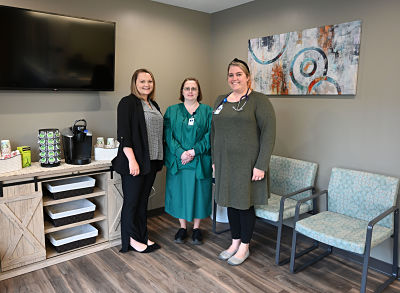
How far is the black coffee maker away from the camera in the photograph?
8.72 feet

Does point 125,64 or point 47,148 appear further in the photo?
point 125,64

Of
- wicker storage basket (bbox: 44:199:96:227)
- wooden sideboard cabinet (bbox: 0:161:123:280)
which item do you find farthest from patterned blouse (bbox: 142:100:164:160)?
wicker storage basket (bbox: 44:199:96:227)

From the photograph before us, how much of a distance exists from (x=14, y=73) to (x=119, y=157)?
3.35 ft

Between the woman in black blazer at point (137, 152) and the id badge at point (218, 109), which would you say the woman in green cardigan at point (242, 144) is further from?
the woman in black blazer at point (137, 152)

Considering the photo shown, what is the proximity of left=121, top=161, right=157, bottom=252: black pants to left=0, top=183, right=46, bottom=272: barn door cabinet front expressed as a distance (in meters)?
0.63

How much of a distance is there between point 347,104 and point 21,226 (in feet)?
8.93

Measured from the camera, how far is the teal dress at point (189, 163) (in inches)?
111

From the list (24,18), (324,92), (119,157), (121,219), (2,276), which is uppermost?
(24,18)

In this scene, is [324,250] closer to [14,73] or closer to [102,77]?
[102,77]

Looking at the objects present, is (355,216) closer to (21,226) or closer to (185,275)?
(185,275)

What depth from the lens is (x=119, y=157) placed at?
2.63 m

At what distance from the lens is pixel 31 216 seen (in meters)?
2.46

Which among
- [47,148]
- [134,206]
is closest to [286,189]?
[134,206]

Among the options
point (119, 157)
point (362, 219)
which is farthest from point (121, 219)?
point (362, 219)
